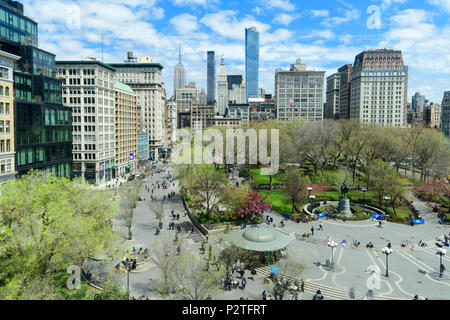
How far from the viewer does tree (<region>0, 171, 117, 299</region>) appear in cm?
2034

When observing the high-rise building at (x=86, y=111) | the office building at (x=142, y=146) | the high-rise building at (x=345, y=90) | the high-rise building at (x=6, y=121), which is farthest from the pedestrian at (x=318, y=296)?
the high-rise building at (x=345, y=90)

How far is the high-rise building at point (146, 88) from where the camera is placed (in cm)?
12650

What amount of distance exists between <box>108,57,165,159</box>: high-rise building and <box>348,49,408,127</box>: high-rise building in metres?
96.0

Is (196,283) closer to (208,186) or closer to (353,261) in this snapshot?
(353,261)

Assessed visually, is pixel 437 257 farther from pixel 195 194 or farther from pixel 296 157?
pixel 296 157

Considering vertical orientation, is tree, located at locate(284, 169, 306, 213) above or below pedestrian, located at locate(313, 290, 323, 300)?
above

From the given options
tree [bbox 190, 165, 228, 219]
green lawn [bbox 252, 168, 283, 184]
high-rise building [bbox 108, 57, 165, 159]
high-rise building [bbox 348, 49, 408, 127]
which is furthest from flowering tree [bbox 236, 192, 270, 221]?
high-rise building [bbox 348, 49, 408, 127]

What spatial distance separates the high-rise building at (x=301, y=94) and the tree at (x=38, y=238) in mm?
153362

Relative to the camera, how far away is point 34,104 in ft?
168

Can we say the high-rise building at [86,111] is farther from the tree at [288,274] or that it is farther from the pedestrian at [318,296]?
the pedestrian at [318,296]

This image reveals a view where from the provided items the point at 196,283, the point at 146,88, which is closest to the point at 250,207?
the point at 196,283

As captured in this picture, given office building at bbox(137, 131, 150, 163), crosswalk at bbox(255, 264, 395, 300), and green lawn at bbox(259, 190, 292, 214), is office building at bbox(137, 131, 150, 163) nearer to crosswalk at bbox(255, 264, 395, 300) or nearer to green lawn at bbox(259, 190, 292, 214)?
green lawn at bbox(259, 190, 292, 214)

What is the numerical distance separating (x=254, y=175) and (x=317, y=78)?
110 metres
